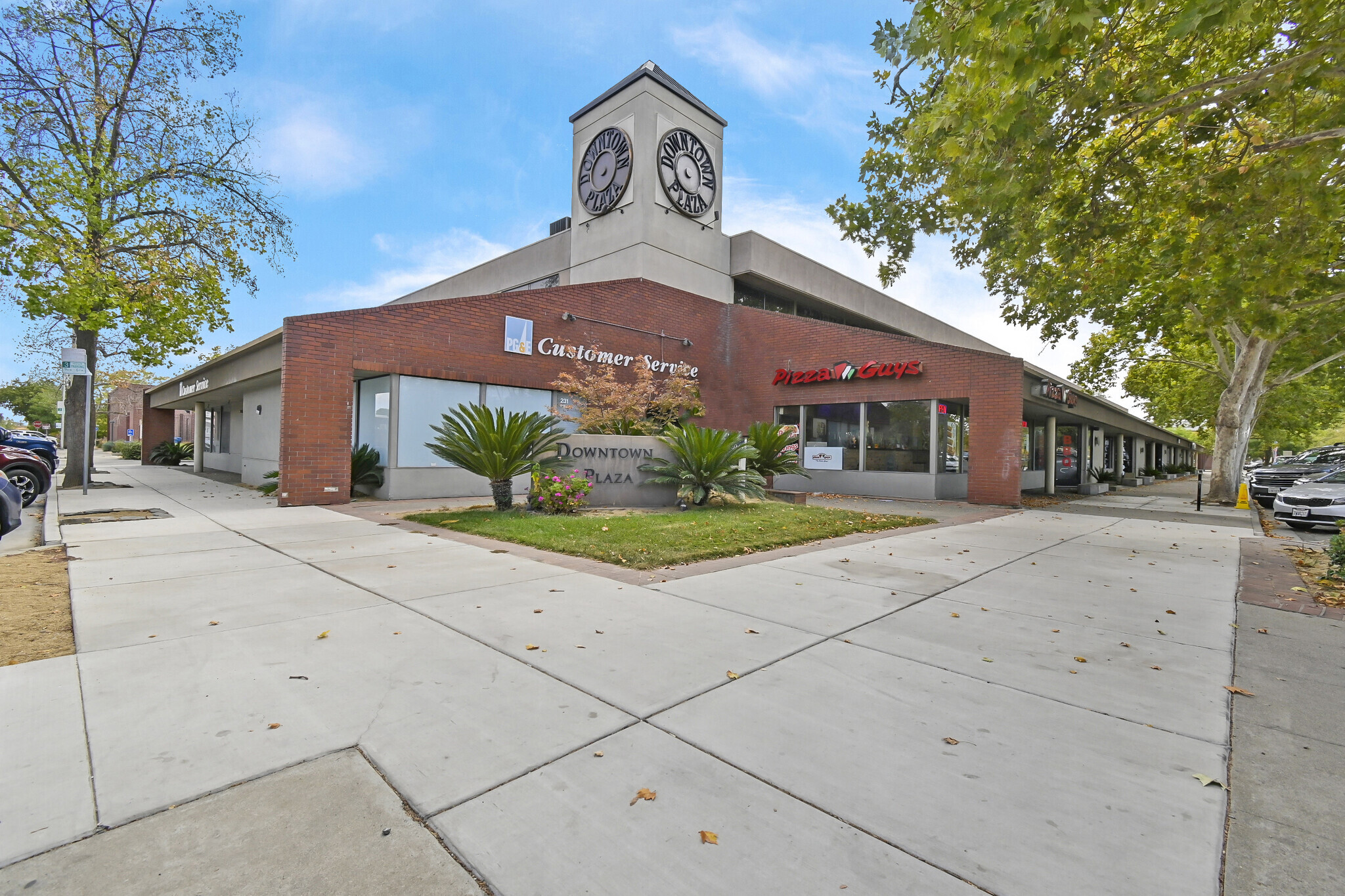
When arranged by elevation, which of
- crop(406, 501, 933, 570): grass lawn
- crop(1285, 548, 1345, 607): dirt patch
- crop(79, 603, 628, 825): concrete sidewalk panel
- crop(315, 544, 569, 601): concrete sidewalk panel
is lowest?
crop(1285, 548, 1345, 607): dirt patch

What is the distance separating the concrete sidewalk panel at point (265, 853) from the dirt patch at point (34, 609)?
2504 millimetres

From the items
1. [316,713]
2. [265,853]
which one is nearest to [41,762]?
[316,713]

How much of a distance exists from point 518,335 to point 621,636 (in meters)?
12.4

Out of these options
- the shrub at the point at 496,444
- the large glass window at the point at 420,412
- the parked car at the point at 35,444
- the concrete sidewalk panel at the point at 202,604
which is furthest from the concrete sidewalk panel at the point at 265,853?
the parked car at the point at 35,444

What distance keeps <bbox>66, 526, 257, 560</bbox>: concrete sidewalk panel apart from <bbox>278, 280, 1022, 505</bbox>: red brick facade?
3.87 m

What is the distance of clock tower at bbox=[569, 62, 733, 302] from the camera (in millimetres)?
21266

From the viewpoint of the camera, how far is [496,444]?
33.4 ft

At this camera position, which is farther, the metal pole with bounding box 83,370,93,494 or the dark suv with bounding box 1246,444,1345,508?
the dark suv with bounding box 1246,444,1345,508

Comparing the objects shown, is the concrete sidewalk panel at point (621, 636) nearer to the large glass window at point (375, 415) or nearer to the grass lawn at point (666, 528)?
the grass lawn at point (666, 528)

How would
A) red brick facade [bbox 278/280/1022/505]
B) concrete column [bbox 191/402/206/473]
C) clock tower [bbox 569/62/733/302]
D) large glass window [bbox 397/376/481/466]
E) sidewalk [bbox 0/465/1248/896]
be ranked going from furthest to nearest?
concrete column [bbox 191/402/206/473], clock tower [bbox 569/62/733/302], large glass window [bbox 397/376/481/466], red brick facade [bbox 278/280/1022/505], sidewalk [bbox 0/465/1248/896]

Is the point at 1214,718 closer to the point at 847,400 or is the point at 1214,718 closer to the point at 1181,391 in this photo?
the point at 847,400

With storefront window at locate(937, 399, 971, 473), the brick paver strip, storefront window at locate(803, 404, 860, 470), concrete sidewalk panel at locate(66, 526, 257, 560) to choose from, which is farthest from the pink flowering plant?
storefront window at locate(937, 399, 971, 473)

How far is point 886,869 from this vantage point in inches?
77.4

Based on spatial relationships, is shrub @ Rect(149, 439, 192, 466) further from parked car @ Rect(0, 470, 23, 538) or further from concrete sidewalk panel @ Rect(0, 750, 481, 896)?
concrete sidewalk panel @ Rect(0, 750, 481, 896)
